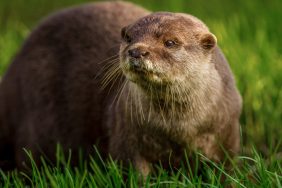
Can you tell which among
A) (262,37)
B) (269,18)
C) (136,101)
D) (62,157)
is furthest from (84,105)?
(269,18)

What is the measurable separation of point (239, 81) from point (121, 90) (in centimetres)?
128

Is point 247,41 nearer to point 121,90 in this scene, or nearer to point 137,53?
point 121,90

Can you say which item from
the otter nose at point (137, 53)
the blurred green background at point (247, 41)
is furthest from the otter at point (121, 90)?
the blurred green background at point (247, 41)

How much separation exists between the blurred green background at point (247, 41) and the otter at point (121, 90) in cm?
38

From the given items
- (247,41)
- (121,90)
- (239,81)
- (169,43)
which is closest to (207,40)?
(169,43)

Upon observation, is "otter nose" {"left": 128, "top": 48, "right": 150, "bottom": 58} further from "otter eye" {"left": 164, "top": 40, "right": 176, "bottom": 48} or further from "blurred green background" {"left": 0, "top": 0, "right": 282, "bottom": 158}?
"blurred green background" {"left": 0, "top": 0, "right": 282, "bottom": 158}

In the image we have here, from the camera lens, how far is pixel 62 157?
493 centimetres

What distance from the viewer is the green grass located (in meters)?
4.18

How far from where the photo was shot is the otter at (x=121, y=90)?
14.0ft

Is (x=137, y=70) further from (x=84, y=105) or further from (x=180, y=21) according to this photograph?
(x=84, y=105)

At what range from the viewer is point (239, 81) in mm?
5797

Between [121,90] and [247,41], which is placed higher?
[121,90]

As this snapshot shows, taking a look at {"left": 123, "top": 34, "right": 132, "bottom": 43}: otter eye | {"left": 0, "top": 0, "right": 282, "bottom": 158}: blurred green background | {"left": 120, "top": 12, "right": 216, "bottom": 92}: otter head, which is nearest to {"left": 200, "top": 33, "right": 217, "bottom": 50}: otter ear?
{"left": 120, "top": 12, "right": 216, "bottom": 92}: otter head

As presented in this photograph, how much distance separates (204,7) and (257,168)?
4.20 m
